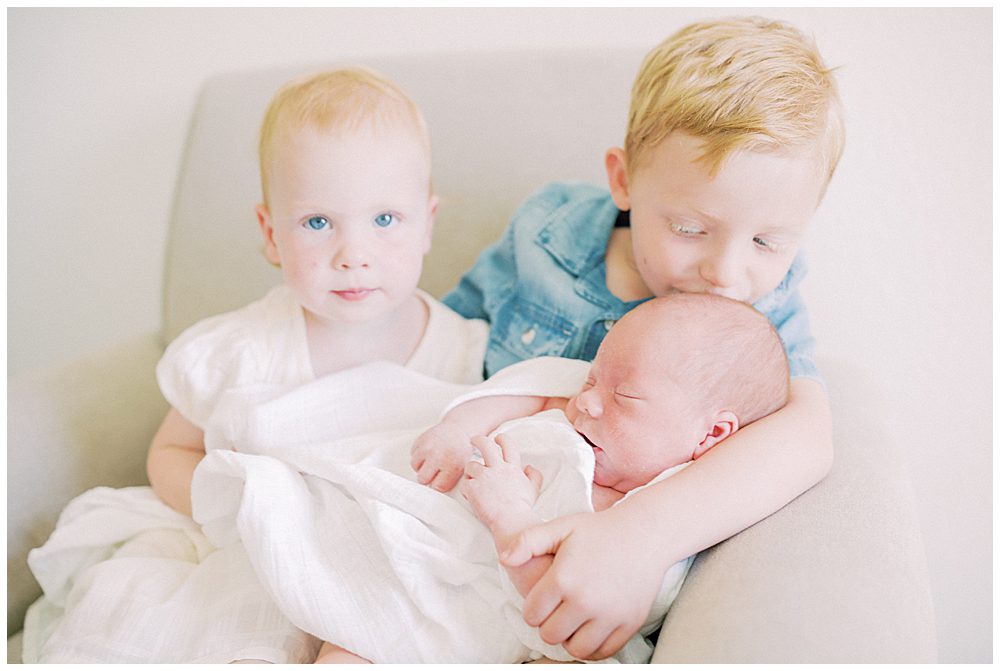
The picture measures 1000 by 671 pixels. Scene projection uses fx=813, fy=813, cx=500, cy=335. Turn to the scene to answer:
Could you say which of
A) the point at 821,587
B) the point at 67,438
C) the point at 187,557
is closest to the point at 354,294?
the point at 187,557

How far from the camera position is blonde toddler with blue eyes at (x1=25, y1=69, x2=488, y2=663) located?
2.93 ft

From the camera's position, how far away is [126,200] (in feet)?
6.33

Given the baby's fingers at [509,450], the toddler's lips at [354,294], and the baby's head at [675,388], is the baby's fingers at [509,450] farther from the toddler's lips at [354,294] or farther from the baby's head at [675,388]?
the toddler's lips at [354,294]

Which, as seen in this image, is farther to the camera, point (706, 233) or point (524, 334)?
point (524, 334)

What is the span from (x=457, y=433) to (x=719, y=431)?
0.30m

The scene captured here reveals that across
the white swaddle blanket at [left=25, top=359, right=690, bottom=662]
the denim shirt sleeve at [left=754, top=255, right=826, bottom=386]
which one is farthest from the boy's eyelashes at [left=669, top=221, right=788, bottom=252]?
the white swaddle blanket at [left=25, top=359, right=690, bottom=662]

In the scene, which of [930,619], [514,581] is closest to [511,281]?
[514,581]

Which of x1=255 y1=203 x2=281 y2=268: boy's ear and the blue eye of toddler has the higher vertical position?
the blue eye of toddler

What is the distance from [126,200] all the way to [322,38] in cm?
65

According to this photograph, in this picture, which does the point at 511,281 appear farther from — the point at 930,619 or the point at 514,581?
the point at 930,619

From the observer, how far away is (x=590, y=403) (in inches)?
35.3

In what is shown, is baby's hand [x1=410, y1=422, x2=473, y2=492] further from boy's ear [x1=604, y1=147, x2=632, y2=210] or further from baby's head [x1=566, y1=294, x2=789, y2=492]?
A: boy's ear [x1=604, y1=147, x2=632, y2=210]

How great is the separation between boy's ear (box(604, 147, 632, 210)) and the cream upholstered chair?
0.79ft

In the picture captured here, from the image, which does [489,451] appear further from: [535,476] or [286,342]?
[286,342]
